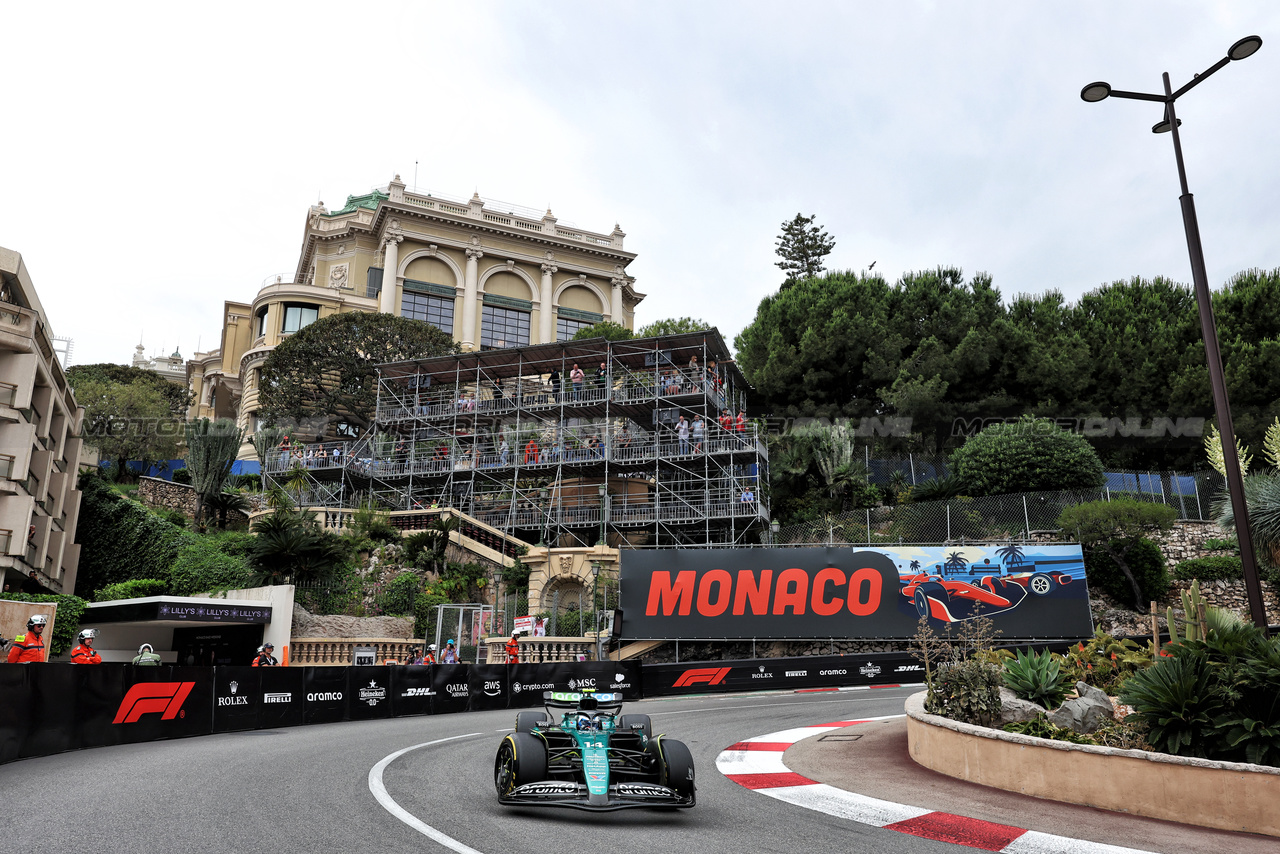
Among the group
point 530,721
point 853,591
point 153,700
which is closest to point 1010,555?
point 853,591

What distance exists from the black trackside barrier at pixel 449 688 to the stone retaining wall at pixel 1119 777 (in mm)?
12192

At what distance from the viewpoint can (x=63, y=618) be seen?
24.4 m

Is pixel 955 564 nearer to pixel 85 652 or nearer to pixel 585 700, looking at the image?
pixel 585 700

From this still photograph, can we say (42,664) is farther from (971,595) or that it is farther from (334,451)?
(334,451)

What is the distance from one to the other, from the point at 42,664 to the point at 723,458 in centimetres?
3157

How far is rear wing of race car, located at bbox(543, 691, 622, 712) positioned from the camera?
8641mm

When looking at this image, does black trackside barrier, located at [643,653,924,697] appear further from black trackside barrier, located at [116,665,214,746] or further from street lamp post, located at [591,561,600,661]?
black trackside barrier, located at [116,665,214,746]

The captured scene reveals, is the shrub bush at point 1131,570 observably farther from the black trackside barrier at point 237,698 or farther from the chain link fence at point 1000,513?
the black trackside barrier at point 237,698

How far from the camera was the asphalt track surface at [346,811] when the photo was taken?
Answer: 6.41 meters

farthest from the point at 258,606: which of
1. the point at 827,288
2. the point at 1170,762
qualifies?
the point at 827,288

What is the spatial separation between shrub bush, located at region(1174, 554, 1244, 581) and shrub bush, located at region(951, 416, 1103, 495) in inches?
190

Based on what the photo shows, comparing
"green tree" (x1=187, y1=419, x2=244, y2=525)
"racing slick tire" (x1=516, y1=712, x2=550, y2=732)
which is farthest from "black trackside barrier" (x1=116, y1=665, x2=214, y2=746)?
"green tree" (x1=187, y1=419, x2=244, y2=525)

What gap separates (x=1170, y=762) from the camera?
772cm

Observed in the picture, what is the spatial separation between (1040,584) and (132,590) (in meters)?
29.0
